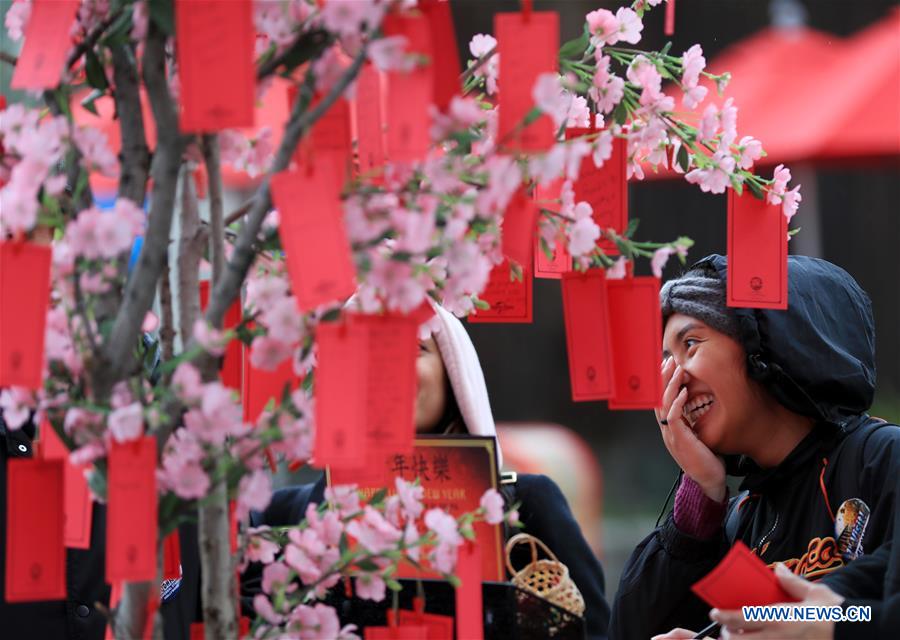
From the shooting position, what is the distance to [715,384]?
1.92 m

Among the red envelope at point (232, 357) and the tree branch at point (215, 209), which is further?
the red envelope at point (232, 357)

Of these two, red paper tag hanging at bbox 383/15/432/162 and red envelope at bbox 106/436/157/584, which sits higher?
red paper tag hanging at bbox 383/15/432/162

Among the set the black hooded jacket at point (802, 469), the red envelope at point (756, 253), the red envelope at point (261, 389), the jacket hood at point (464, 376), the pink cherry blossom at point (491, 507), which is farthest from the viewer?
the jacket hood at point (464, 376)

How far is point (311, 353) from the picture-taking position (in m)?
1.21

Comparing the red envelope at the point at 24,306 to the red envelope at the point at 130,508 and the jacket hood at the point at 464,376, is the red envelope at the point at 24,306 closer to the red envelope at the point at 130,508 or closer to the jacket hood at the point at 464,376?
the red envelope at the point at 130,508

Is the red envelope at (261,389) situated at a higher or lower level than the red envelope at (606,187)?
lower

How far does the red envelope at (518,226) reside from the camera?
1231 mm

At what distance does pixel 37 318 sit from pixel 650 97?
30.8 inches

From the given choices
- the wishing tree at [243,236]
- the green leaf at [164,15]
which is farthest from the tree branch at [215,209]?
the green leaf at [164,15]

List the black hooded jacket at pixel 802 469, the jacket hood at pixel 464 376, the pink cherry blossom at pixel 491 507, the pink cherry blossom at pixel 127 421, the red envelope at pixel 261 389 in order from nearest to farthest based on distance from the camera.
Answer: the pink cherry blossom at pixel 127 421 < the pink cherry blossom at pixel 491 507 < the red envelope at pixel 261 389 < the black hooded jacket at pixel 802 469 < the jacket hood at pixel 464 376

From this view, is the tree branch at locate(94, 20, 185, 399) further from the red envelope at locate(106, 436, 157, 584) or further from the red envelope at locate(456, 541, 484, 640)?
the red envelope at locate(456, 541, 484, 640)

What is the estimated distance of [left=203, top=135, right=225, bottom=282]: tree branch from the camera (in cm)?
119

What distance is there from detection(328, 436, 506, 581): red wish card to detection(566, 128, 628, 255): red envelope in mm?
377

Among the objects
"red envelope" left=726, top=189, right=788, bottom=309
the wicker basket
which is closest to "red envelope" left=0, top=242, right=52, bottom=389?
the wicker basket
